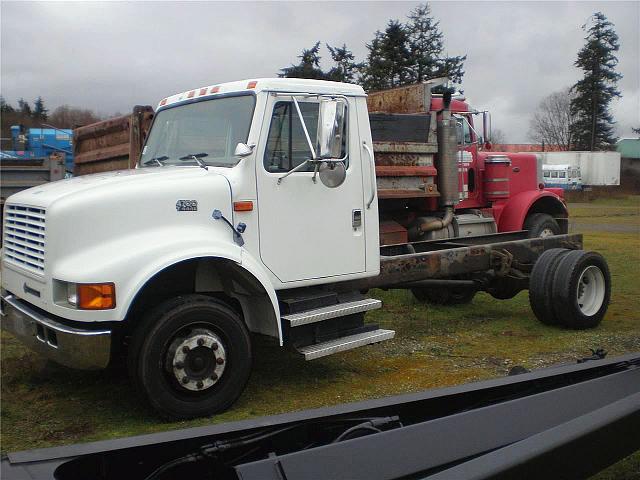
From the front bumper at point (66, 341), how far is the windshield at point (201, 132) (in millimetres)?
1636

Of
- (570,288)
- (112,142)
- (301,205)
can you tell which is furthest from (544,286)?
(112,142)

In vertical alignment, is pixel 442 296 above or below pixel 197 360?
below

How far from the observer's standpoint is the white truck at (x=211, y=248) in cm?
446

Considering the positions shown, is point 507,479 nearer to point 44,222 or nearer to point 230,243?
point 230,243

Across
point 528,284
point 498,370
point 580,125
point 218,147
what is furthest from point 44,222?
point 580,125

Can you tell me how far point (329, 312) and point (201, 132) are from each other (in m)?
1.82

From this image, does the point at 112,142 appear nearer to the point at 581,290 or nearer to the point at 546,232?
the point at 546,232

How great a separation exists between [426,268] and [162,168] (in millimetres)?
2740

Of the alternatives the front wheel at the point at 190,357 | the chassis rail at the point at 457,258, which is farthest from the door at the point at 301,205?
the front wheel at the point at 190,357

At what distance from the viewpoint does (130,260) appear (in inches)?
173

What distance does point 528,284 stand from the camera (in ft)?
25.1

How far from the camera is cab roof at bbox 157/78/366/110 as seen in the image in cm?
533

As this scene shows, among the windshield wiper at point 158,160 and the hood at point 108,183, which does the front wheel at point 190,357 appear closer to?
the hood at point 108,183

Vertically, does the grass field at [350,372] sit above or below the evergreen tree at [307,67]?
below
